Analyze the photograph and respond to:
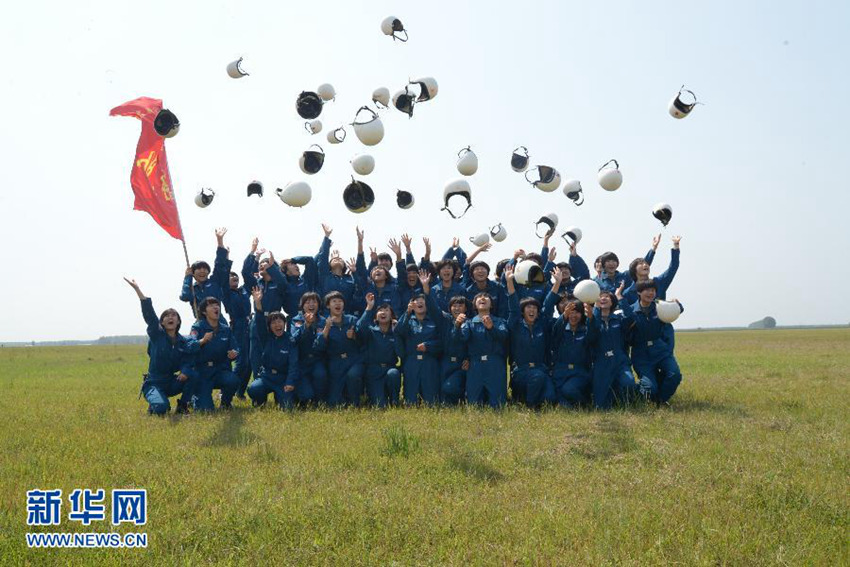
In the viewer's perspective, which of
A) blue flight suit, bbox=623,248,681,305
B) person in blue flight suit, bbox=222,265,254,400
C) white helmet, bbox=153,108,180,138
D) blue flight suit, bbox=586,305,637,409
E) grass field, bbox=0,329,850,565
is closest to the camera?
grass field, bbox=0,329,850,565

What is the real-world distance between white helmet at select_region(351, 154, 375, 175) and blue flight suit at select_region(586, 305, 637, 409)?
393 cm

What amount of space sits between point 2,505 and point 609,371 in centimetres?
722

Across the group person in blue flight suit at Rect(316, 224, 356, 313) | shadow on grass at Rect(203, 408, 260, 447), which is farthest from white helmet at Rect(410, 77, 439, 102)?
shadow on grass at Rect(203, 408, 260, 447)

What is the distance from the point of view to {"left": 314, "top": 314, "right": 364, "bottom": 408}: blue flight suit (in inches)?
386

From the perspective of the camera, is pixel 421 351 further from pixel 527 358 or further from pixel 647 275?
pixel 647 275

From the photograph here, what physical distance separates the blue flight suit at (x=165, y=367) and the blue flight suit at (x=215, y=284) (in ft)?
3.87

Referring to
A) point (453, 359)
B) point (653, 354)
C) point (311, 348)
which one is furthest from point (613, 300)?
point (311, 348)

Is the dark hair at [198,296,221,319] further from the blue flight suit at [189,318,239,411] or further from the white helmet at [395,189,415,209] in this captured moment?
the white helmet at [395,189,415,209]

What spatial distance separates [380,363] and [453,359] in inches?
43.2

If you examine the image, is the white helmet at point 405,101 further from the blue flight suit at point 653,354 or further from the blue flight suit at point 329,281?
the blue flight suit at point 653,354

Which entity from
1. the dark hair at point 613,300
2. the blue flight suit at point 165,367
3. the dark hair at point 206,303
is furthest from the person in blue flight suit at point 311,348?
the dark hair at point 613,300

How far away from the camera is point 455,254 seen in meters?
11.4

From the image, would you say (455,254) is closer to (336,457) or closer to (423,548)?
(336,457)

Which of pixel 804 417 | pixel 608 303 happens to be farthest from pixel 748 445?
pixel 608 303
